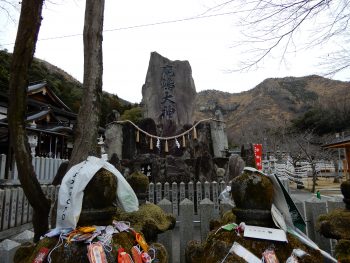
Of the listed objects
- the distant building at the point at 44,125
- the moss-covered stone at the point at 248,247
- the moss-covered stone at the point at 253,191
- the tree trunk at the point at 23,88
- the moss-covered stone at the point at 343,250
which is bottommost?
the moss-covered stone at the point at 343,250

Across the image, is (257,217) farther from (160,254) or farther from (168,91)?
(168,91)

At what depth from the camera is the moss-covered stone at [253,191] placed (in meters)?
2.04

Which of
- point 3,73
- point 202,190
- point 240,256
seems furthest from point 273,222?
point 3,73

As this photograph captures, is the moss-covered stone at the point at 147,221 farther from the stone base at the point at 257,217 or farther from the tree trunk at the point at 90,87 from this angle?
the tree trunk at the point at 90,87

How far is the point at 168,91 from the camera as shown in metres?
13.0

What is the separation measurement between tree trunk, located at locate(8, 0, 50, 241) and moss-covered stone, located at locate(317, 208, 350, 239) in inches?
120

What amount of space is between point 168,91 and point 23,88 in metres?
10.3

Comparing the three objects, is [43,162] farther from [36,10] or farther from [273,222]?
[273,222]

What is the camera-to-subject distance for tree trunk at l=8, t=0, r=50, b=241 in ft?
9.48

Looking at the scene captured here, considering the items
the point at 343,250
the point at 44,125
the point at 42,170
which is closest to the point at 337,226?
the point at 343,250

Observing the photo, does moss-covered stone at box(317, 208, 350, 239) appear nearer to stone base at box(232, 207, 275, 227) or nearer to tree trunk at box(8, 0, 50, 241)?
stone base at box(232, 207, 275, 227)

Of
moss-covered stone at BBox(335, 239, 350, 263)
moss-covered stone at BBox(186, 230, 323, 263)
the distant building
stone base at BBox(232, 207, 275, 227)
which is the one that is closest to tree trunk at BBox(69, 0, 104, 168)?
moss-covered stone at BBox(186, 230, 323, 263)

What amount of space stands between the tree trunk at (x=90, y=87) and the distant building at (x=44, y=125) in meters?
12.4

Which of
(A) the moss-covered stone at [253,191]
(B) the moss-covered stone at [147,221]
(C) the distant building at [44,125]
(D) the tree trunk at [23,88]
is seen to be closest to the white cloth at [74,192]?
(B) the moss-covered stone at [147,221]
